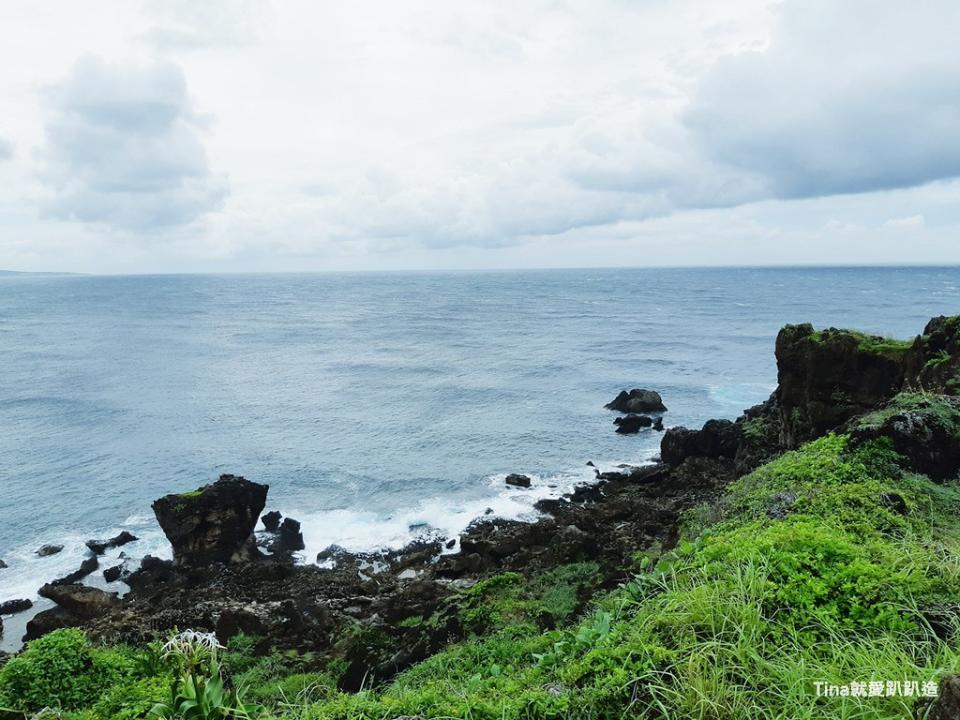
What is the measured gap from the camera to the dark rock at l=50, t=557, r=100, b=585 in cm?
2349

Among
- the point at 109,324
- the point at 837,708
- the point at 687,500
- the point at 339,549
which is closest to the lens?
the point at 837,708

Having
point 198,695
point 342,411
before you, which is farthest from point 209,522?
point 342,411

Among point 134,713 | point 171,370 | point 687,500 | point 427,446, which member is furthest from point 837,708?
point 171,370

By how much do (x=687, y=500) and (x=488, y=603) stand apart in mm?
11285

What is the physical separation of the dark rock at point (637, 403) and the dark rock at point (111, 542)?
31.4 m

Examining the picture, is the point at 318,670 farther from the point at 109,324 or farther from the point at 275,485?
the point at 109,324

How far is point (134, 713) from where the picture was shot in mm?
7031

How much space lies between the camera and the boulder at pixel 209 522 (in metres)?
23.7

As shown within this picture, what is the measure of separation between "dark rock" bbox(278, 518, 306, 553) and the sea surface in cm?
79

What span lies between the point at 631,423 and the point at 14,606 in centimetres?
3333

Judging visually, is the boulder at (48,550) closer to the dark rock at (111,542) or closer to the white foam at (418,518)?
the dark rock at (111,542)

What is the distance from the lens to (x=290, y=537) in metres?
26.5

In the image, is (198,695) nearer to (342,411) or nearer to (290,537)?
(290,537)

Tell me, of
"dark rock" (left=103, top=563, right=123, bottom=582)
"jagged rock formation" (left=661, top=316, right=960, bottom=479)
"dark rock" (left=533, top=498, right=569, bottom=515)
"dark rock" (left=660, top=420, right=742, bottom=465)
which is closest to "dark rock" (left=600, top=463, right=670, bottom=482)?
"dark rock" (left=660, top=420, right=742, bottom=465)
